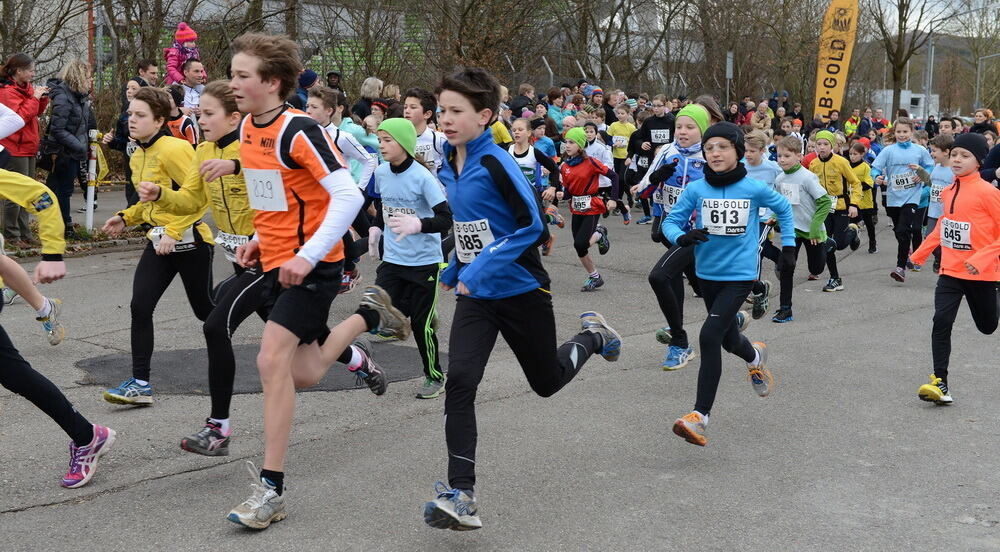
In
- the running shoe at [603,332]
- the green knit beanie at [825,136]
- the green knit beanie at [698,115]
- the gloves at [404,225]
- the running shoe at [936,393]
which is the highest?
the green knit beanie at [698,115]

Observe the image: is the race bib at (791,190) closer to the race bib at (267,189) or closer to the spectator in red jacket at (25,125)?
the race bib at (267,189)

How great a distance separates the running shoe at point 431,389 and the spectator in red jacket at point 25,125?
21.0 feet

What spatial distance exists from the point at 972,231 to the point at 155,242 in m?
4.97

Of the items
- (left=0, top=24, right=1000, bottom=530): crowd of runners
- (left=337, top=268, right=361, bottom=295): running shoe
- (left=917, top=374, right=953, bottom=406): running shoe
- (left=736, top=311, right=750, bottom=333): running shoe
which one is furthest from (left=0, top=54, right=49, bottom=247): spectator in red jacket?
(left=917, top=374, right=953, bottom=406): running shoe

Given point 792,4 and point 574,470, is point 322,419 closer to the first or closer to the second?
point 574,470

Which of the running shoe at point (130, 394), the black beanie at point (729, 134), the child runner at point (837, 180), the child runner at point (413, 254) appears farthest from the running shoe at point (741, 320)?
the child runner at point (837, 180)

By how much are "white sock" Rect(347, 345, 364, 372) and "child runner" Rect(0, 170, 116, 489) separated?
1332 millimetres

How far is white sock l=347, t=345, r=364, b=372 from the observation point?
598cm

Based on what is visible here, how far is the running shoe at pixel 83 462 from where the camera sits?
4.92 m

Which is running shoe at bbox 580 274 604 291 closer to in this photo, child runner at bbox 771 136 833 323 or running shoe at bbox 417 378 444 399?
child runner at bbox 771 136 833 323

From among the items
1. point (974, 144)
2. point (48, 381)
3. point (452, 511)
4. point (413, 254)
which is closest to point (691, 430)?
point (452, 511)

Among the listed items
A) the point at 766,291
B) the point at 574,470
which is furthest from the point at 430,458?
the point at 766,291

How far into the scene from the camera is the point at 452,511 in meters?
4.21

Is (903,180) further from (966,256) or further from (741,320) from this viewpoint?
(741,320)
